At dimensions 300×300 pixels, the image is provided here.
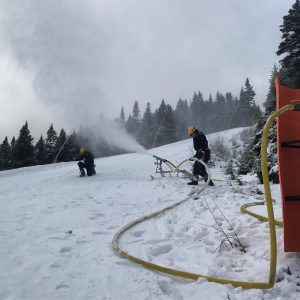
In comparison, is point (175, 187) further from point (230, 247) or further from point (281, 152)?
point (281, 152)

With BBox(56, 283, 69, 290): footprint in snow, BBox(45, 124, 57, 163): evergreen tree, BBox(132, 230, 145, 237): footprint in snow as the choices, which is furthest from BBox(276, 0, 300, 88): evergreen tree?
BBox(45, 124, 57, 163): evergreen tree

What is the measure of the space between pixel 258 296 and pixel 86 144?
190 ft

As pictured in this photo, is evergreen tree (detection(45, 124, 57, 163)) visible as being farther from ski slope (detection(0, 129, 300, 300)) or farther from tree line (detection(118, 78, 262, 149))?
ski slope (detection(0, 129, 300, 300))

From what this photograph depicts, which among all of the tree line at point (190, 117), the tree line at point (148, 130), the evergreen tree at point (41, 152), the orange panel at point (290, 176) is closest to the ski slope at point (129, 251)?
the orange panel at point (290, 176)

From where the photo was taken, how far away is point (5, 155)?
171 feet

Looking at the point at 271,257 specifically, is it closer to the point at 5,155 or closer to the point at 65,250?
the point at 65,250

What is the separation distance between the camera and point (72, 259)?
151 inches

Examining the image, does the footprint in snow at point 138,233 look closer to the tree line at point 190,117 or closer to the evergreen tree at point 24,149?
the evergreen tree at point 24,149

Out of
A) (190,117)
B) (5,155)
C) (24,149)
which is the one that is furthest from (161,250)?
(190,117)

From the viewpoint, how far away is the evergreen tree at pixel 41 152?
173 feet

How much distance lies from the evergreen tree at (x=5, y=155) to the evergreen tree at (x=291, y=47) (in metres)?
41.8

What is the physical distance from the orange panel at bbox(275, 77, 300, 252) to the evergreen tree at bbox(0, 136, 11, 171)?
49928 mm

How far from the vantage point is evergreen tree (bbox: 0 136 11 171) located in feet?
160

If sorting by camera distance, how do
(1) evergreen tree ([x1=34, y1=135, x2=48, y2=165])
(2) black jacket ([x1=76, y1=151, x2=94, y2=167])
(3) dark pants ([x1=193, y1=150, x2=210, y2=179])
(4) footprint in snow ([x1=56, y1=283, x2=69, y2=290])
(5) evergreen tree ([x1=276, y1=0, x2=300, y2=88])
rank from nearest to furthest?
(4) footprint in snow ([x1=56, y1=283, x2=69, y2=290]) → (3) dark pants ([x1=193, y1=150, x2=210, y2=179]) → (2) black jacket ([x1=76, y1=151, x2=94, y2=167]) → (5) evergreen tree ([x1=276, y1=0, x2=300, y2=88]) → (1) evergreen tree ([x1=34, y1=135, x2=48, y2=165])
